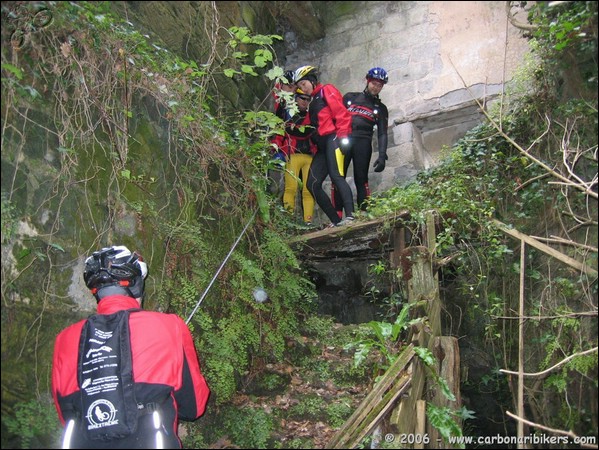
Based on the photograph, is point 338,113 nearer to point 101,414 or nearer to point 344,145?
point 344,145

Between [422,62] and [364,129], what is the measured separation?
6.53ft

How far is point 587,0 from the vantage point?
5.27 meters

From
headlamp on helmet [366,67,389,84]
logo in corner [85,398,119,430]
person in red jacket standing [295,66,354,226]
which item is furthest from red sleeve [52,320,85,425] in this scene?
headlamp on helmet [366,67,389,84]

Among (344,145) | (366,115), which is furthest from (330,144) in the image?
(366,115)

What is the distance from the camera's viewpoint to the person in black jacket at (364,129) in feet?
25.0

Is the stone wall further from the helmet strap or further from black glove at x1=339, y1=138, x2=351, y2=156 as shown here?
the helmet strap

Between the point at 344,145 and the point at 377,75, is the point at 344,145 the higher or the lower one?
the lower one

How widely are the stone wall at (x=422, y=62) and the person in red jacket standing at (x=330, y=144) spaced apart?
157cm

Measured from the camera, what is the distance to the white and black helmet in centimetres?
383

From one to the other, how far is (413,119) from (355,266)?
7.38 feet

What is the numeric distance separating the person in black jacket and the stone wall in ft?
3.11

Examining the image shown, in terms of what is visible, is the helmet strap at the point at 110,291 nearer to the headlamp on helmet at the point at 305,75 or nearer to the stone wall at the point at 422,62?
the headlamp on helmet at the point at 305,75

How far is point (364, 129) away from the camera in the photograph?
770 cm

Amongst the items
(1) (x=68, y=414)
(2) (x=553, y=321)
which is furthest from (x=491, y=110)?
(1) (x=68, y=414)
